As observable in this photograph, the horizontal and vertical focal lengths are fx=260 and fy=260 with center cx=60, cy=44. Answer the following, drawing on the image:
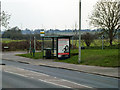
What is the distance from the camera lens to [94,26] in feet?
164

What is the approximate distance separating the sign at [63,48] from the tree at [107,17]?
19.7 meters

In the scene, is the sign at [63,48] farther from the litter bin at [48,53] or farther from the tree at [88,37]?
the tree at [88,37]

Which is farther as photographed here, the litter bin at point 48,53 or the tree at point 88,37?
the tree at point 88,37

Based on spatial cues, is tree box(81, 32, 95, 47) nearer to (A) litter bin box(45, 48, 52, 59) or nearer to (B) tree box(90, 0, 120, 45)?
(B) tree box(90, 0, 120, 45)

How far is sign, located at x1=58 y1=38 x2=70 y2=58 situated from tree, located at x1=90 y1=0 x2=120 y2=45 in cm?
1970

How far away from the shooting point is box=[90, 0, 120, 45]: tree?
48.1 meters

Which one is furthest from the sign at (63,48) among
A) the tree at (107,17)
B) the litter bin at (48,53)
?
the tree at (107,17)

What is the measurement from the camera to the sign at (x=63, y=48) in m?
30.3

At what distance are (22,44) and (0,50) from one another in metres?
5.44

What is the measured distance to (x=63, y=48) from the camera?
30609 millimetres

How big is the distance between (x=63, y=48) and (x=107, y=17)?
2049cm

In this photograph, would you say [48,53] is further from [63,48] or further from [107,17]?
[107,17]

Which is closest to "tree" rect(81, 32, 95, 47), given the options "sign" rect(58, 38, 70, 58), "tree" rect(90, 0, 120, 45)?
"tree" rect(90, 0, 120, 45)

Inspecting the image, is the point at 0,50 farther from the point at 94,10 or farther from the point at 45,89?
the point at 45,89
